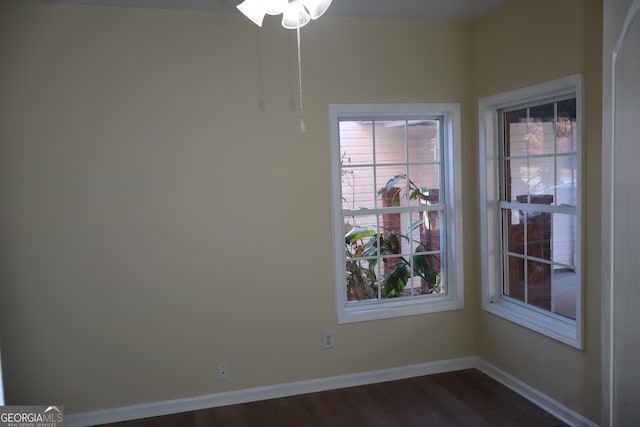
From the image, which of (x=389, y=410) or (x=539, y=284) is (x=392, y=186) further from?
(x=389, y=410)

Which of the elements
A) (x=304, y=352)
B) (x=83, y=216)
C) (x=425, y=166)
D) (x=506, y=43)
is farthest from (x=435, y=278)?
(x=83, y=216)

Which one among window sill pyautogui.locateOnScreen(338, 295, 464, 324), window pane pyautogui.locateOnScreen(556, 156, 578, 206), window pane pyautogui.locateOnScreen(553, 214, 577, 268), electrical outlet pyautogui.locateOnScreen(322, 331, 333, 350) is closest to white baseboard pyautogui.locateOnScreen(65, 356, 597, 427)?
electrical outlet pyautogui.locateOnScreen(322, 331, 333, 350)

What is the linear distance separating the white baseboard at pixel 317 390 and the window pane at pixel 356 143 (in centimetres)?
164

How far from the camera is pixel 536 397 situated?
3.51m

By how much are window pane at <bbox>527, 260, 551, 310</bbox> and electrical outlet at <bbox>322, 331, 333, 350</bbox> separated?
147 cm

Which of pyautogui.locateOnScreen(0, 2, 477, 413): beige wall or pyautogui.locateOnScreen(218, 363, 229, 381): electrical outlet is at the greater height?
pyautogui.locateOnScreen(0, 2, 477, 413): beige wall

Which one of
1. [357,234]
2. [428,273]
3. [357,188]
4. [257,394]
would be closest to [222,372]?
[257,394]

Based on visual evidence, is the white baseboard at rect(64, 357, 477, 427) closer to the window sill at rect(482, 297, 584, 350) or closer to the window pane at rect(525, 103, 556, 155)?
the window sill at rect(482, 297, 584, 350)

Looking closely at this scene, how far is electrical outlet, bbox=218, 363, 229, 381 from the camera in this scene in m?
3.70

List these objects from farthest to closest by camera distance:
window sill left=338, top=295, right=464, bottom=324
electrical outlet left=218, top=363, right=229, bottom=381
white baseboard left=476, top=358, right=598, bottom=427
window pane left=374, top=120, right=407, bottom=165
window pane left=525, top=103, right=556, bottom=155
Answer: window pane left=374, top=120, right=407, bottom=165
window sill left=338, top=295, right=464, bottom=324
electrical outlet left=218, top=363, right=229, bottom=381
window pane left=525, top=103, right=556, bottom=155
white baseboard left=476, top=358, right=598, bottom=427

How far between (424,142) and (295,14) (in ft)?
7.45

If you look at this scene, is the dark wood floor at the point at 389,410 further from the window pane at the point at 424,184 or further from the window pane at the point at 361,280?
the window pane at the point at 424,184

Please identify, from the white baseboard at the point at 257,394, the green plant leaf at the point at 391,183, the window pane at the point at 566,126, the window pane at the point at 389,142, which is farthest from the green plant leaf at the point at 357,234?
the window pane at the point at 566,126

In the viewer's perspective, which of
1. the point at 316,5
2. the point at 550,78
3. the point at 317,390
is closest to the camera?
the point at 316,5
